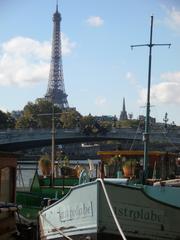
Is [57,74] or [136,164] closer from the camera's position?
[136,164]

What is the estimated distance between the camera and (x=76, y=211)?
1166 cm

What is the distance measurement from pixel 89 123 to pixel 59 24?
5819cm

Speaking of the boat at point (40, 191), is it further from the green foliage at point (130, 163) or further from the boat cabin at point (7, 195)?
the boat cabin at point (7, 195)

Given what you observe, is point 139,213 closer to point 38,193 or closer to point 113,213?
point 113,213

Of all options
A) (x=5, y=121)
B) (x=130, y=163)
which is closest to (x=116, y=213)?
(x=130, y=163)

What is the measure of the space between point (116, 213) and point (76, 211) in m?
0.89

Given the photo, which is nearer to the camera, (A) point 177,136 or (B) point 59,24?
(A) point 177,136

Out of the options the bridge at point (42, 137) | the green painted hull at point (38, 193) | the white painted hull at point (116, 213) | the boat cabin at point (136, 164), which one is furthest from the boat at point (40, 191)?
the bridge at point (42, 137)

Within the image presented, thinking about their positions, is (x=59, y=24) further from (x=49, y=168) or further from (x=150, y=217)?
(x=150, y=217)

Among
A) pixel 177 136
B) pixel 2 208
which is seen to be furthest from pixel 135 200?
pixel 177 136

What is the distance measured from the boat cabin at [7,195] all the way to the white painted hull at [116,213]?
1.16 meters

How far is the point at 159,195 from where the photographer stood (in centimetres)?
1291

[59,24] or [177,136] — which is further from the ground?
[59,24]

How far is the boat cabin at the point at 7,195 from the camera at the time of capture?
40.7 feet
